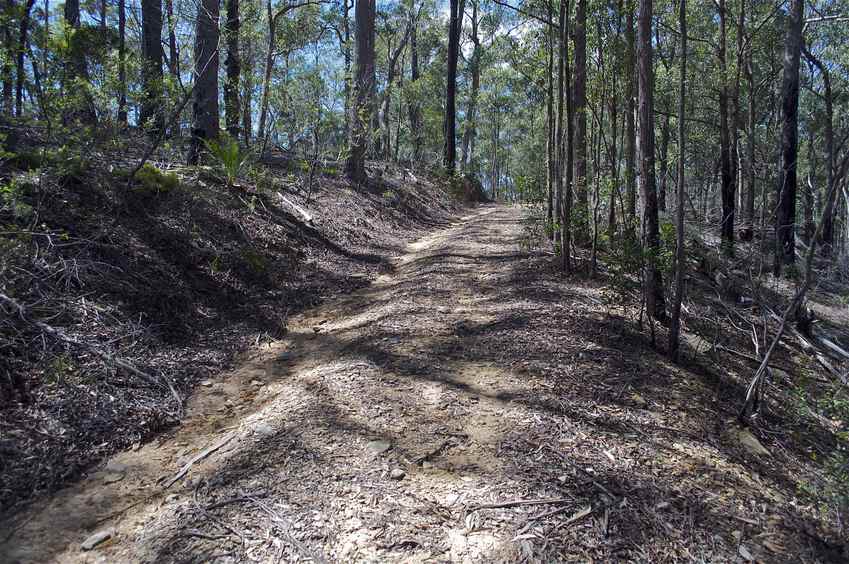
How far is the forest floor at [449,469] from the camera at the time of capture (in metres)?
2.34

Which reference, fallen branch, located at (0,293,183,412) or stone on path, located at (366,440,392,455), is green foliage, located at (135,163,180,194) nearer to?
fallen branch, located at (0,293,183,412)

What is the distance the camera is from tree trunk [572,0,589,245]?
7520 mm

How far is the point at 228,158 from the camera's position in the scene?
7.72 metres

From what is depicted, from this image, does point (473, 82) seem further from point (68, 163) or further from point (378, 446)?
point (378, 446)

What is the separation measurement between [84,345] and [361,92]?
9965mm

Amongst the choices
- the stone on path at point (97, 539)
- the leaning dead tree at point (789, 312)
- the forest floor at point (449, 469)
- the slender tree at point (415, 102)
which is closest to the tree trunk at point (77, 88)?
the forest floor at point (449, 469)

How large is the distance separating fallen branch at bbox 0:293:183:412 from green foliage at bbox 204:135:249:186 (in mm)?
4710

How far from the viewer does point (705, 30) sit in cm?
1747

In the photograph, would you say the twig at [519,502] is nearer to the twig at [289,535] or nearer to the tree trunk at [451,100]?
the twig at [289,535]

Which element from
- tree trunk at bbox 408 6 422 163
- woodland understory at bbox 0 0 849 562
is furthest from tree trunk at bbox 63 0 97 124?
tree trunk at bbox 408 6 422 163

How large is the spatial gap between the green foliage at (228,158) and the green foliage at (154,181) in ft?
4.28

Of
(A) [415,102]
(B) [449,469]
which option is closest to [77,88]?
(B) [449,469]

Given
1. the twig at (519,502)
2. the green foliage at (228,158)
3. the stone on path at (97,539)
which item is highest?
the green foliage at (228,158)

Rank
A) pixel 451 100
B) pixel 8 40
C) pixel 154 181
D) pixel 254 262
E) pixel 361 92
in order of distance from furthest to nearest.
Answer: pixel 451 100, pixel 361 92, pixel 254 262, pixel 154 181, pixel 8 40
